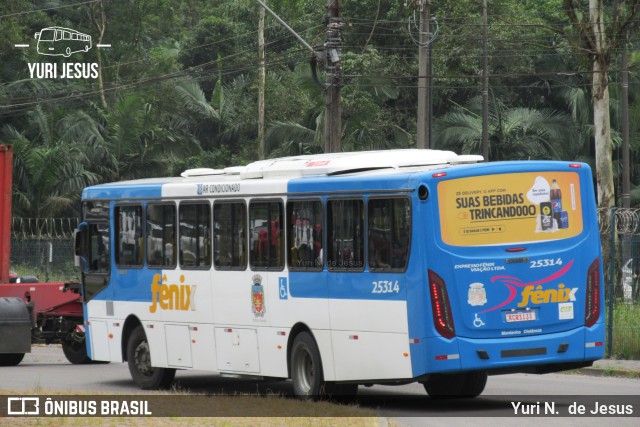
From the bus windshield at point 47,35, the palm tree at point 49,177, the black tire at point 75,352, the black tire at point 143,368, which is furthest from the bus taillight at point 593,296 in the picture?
the bus windshield at point 47,35

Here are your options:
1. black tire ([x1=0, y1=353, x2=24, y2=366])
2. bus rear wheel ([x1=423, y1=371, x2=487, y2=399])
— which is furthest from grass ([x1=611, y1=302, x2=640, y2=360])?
black tire ([x1=0, y1=353, x2=24, y2=366])

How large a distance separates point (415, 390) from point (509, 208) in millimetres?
4452

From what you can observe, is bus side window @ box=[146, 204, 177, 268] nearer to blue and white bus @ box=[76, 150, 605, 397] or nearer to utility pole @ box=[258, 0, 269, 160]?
blue and white bus @ box=[76, 150, 605, 397]

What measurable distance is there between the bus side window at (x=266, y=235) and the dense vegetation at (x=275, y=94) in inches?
1047

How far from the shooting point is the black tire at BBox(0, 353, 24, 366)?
23.6m

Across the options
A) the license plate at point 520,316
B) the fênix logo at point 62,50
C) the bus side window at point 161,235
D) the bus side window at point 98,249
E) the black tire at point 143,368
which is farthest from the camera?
the fênix logo at point 62,50

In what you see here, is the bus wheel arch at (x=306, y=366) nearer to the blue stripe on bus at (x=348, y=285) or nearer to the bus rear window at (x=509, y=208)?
the blue stripe on bus at (x=348, y=285)

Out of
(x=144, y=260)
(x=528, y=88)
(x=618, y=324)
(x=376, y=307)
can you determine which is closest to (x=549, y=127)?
(x=528, y=88)

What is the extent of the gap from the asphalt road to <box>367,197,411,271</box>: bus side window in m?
1.68

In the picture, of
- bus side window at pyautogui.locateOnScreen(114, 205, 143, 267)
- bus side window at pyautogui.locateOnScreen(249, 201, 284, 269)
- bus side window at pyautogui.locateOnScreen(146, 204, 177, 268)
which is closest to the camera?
bus side window at pyautogui.locateOnScreen(249, 201, 284, 269)

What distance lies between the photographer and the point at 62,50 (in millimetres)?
59375

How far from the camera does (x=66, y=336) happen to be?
23828mm

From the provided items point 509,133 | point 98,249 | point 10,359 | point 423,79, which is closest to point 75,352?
point 10,359

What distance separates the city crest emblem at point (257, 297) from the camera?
16.5 metres
